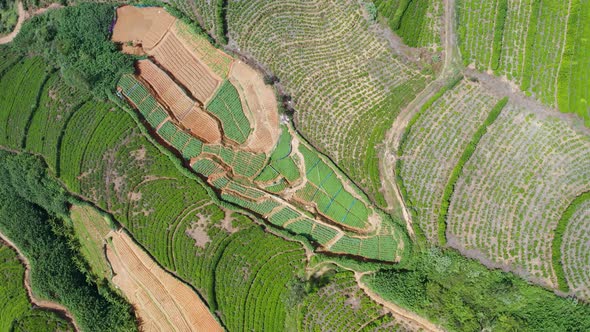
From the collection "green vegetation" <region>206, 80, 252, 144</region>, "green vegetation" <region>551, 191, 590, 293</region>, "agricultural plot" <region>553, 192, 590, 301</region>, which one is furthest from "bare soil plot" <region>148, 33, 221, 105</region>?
"agricultural plot" <region>553, 192, 590, 301</region>

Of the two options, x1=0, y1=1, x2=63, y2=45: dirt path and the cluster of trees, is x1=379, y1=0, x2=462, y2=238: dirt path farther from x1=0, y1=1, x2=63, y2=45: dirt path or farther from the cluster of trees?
x1=0, y1=1, x2=63, y2=45: dirt path

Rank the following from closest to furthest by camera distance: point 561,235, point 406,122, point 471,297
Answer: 1. point 561,235
2. point 471,297
3. point 406,122

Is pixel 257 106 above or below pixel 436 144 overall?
above

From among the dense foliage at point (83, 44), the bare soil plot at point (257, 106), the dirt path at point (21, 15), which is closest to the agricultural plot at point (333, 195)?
the bare soil plot at point (257, 106)

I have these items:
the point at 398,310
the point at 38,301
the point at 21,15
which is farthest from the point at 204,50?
the point at 398,310

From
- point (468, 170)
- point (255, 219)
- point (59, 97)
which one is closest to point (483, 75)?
point (468, 170)

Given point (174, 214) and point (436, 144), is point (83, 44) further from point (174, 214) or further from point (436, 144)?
point (436, 144)
